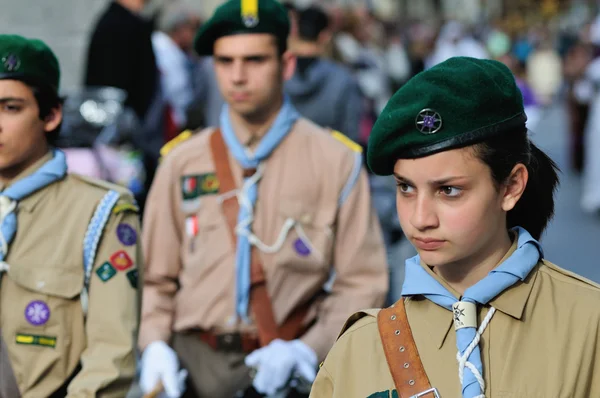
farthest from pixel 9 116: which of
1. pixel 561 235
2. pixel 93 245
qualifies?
pixel 561 235

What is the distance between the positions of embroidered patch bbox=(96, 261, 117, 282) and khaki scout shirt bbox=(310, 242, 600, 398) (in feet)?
3.70

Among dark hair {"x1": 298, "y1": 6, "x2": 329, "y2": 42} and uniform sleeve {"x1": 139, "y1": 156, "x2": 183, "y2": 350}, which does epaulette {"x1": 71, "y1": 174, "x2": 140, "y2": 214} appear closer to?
uniform sleeve {"x1": 139, "y1": 156, "x2": 183, "y2": 350}

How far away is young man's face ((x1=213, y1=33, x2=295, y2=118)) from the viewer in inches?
200

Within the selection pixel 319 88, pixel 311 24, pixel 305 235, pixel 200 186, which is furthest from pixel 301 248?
pixel 311 24

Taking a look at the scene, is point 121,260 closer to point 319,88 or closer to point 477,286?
point 477,286

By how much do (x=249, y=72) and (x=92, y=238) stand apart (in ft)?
4.47

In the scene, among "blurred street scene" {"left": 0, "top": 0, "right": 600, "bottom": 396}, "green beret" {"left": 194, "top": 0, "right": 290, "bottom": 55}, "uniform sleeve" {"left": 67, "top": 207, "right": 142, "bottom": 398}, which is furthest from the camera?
"blurred street scene" {"left": 0, "top": 0, "right": 600, "bottom": 396}

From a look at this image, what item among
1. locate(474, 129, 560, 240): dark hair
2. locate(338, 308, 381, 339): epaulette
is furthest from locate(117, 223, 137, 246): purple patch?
locate(474, 129, 560, 240): dark hair

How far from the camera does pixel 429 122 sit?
116 inches

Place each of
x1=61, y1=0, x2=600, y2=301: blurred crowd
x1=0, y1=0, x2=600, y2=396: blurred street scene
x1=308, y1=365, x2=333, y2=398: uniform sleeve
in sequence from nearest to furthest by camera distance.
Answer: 1. x1=308, y1=365, x2=333, y2=398: uniform sleeve
2. x1=61, y1=0, x2=600, y2=301: blurred crowd
3. x1=0, y1=0, x2=600, y2=396: blurred street scene

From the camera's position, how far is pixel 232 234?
496 cm

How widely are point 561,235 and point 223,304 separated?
8.77 m

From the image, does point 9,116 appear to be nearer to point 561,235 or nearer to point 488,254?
point 488,254

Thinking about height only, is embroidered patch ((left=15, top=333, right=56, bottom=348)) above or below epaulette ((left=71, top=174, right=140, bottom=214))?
below
